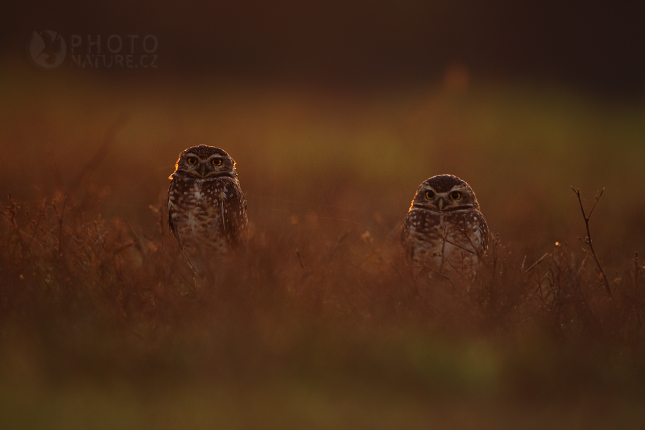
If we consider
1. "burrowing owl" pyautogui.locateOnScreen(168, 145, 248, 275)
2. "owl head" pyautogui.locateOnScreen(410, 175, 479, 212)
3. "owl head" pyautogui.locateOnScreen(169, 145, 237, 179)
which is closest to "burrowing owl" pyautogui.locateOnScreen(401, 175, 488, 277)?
"owl head" pyautogui.locateOnScreen(410, 175, 479, 212)

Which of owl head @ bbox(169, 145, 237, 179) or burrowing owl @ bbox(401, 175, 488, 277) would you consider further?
owl head @ bbox(169, 145, 237, 179)

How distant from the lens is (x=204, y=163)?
4.74 metres

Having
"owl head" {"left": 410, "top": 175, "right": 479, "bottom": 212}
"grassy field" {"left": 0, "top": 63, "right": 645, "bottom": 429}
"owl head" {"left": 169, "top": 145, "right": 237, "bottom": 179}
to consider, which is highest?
"owl head" {"left": 169, "top": 145, "right": 237, "bottom": 179}

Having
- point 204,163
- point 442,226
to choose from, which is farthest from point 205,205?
point 442,226

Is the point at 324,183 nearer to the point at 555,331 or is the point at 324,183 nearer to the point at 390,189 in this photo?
the point at 390,189

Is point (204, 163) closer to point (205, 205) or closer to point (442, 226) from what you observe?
point (205, 205)

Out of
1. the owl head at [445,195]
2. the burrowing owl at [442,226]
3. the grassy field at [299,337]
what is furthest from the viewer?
the owl head at [445,195]

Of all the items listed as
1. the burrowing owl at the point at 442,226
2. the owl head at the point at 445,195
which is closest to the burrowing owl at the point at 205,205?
the burrowing owl at the point at 442,226

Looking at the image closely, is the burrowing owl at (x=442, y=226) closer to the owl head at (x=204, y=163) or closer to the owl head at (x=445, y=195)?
the owl head at (x=445, y=195)

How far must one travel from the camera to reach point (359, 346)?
306 centimetres

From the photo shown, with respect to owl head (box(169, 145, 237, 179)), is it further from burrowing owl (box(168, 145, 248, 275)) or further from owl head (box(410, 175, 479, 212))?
owl head (box(410, 175, 479, 212))

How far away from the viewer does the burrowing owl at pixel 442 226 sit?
4473 millimetres

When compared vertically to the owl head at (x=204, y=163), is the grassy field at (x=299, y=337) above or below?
below

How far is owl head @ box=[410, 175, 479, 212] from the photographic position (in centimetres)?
463
